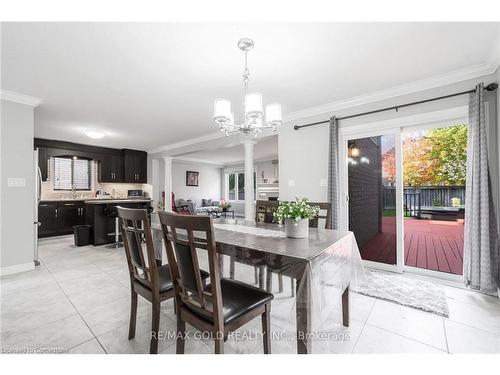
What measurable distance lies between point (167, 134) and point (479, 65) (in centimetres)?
523

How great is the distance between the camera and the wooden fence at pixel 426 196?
3111 mm

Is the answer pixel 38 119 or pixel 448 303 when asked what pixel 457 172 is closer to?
pixel 448 303

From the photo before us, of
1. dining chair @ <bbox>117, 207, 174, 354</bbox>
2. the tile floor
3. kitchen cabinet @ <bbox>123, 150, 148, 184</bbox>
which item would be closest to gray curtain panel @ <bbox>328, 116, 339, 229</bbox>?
the tile floor

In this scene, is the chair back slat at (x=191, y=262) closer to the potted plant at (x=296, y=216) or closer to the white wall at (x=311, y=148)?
the potted plant at (x=296, y=216)

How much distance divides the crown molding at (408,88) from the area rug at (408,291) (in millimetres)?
2307

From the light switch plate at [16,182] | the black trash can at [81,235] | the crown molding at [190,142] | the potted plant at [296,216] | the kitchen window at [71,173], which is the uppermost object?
the crown molding at [190,142]

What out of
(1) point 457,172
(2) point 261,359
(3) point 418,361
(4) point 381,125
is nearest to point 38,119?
(2) point 261,359

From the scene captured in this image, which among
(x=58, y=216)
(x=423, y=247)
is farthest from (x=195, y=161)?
(x=423, y=247)

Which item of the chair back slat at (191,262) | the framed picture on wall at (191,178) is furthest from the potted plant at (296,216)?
the framed picture on wall at (191,178)

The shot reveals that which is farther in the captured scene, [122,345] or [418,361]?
[122,345]

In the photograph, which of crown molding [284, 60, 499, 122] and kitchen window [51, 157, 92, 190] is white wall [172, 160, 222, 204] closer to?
kitchen window [51, 157, 92, 190]

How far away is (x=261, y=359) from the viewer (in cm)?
131

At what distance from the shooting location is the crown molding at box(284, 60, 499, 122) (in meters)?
2.38

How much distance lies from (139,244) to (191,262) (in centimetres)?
55
